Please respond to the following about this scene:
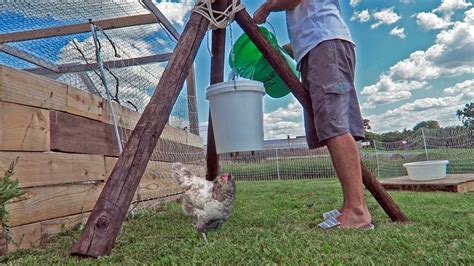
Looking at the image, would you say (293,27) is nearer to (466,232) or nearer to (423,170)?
(466,232)

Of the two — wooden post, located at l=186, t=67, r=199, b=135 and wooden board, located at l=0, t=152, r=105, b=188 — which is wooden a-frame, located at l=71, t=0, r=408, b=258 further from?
Result: wooden post, located at l=186, t=67, r=199, b=135

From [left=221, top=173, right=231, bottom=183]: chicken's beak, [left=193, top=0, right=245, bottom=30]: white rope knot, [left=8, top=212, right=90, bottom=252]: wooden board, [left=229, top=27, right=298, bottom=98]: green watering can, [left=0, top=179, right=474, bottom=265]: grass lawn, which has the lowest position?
[left=0, top=179, right=474, bottom=265]: grass lawn

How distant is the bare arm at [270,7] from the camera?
170 cm

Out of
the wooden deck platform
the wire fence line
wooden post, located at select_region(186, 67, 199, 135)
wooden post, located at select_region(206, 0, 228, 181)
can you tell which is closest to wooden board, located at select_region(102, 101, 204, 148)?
wooden post, located at select_region(186, 67, 199, 135)

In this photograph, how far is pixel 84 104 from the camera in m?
1.75

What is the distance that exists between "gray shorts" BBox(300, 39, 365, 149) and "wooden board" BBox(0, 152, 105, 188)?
106 cm

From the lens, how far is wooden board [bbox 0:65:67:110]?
4.20 feet

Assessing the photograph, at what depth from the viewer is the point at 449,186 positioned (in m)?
3.50

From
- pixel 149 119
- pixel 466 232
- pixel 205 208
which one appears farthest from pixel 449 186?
pixel 149 119

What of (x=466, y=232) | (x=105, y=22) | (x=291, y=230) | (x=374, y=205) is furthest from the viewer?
(x=105, y=22)

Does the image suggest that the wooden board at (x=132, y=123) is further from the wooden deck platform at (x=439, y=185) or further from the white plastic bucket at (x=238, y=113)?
the wooden deck platform at (x=439, y=185)

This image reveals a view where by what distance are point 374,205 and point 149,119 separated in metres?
1.60

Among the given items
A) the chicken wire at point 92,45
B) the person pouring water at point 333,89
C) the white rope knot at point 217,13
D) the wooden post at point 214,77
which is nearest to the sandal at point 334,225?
the person pouring water at point 333,89

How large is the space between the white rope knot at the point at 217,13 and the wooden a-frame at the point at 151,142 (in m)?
0.03
